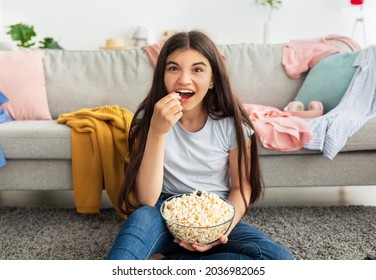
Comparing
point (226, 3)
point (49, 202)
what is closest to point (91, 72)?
point (49, 202)

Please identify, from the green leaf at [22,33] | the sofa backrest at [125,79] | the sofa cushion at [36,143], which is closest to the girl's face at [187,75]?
the sofa cushion at [36,143]

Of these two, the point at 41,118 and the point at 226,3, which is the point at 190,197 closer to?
the point at 41,118

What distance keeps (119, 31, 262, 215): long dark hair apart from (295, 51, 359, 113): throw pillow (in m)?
1.03

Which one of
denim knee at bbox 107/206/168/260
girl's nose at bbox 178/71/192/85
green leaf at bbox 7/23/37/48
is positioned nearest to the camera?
denim knee at bbox 107/206/168/260

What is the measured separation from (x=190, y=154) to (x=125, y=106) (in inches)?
43.8

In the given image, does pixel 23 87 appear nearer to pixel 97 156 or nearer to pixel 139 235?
pixel 97 156

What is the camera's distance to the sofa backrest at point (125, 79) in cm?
226

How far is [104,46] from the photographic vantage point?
473 centimetres

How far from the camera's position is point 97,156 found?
167 cm

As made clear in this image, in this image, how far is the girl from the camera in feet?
3.35

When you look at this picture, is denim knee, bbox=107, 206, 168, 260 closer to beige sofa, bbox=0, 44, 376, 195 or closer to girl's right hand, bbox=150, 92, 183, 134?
girl's right hand, bbox=150, 92, 183, 134

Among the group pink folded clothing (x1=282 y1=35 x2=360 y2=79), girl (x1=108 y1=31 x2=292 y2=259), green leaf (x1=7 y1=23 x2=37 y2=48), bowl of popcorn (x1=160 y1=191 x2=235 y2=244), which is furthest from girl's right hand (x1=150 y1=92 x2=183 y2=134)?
green leaf (x1=7 y1=23 x2=37 y2=48)

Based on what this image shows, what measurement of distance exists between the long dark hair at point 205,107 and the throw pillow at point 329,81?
1027 mm

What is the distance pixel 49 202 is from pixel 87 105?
1.97ft
